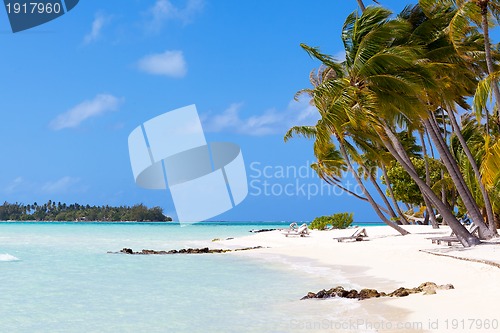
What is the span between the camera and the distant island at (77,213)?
14962 centimetres

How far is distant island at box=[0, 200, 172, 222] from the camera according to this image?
149625 millimetres

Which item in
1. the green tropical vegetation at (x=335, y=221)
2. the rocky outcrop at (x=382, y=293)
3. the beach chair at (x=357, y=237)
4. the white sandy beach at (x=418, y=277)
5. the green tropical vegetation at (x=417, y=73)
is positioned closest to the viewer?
the white sandy beach at (x=418, y=277)

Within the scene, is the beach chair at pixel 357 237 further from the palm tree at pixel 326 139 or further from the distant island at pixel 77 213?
the distant island at pixel 77 213

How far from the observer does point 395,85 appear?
14.1 meters

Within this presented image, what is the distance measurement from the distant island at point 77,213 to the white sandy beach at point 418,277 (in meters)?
132

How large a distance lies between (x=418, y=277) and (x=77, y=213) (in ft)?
491

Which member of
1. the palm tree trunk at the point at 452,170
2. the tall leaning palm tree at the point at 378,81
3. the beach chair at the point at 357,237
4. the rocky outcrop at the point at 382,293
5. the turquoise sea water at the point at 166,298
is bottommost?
the turquoise sea water at the point at 166,298

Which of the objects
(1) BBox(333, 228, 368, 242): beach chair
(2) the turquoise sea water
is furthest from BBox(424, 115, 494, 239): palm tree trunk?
(1) BBox(333, 228, 368, 242): beach chair

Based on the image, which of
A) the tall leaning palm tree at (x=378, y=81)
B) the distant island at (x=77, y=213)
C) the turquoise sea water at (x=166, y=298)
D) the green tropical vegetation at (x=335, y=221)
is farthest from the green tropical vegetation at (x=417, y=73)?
the distant island at (x=77, y=213)

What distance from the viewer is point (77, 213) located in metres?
151

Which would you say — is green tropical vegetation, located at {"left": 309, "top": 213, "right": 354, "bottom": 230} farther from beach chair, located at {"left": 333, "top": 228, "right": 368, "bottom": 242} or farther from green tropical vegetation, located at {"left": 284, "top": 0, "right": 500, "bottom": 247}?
green tropical vegetation, located at {"left": 284, "top": 0, "right": 500, "bottom": 247}

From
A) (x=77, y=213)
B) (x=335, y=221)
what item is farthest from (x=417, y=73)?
(x=77, y=213)

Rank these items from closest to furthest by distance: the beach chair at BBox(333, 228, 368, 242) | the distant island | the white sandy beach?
the white sandy beach → the beach chair at BBox(333, 228, 368, 242) → the distant island

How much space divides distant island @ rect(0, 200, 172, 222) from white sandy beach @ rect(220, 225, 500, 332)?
132133 millimetres
